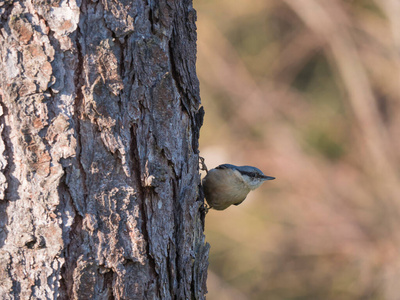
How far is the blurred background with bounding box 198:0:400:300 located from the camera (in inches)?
253

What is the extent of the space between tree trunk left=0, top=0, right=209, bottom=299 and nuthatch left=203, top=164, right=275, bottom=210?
1139 millimetres

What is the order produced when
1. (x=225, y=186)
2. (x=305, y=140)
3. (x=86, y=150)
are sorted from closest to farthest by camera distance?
(x=86, y=150) < (x=225, y=186) < (x=305, y=140)

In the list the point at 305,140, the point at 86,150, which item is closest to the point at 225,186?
the point at 86,150

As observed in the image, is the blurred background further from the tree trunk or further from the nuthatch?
the tree trunk

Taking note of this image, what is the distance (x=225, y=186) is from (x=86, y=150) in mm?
1385

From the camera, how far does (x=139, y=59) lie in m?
1.55

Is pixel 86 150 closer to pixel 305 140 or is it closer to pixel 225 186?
pixel 225 186

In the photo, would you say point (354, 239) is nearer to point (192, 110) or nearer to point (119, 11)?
point (192, 110)

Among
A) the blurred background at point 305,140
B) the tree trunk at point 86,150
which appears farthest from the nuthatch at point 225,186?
the blurred background at point 305,140

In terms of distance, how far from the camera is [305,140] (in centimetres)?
682

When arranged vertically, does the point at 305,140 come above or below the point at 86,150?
above

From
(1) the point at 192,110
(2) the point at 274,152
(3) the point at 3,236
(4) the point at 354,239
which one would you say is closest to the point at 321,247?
(4) the point at 354,239

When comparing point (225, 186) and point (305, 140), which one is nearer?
point (225, 186)

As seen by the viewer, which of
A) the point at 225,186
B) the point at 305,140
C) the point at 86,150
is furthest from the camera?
the point at 305,140
